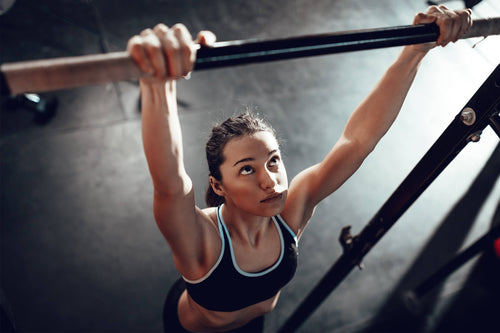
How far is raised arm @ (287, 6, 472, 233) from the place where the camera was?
3.72ft

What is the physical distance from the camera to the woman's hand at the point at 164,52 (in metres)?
0.68

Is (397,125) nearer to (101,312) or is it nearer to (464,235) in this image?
(464,235)

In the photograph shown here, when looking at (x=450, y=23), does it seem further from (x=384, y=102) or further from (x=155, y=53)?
(x=155, y=53)

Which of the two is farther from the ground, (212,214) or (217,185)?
(217,185)

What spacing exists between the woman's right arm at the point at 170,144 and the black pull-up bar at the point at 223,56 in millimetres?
37

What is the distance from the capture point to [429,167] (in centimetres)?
119

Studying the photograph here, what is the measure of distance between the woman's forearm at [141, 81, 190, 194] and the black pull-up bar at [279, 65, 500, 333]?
29.3 inches

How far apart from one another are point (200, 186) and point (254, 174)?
168cm

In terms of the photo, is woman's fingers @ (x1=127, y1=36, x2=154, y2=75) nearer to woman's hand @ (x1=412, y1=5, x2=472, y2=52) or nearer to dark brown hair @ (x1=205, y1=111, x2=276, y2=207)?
Result: dark brown hair @ (x1=205, y1=111, x2=276, y2=207)

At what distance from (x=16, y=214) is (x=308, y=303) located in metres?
1.93

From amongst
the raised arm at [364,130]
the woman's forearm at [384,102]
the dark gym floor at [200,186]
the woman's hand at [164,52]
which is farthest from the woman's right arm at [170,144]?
the dark gym floor at [200,186]

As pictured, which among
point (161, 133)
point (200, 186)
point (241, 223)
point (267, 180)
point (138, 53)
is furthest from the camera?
point (200, 186)

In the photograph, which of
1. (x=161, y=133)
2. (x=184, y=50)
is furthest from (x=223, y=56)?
(x=161, y=133)

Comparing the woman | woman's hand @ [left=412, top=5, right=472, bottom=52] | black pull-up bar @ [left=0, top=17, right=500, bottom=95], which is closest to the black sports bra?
the woman
